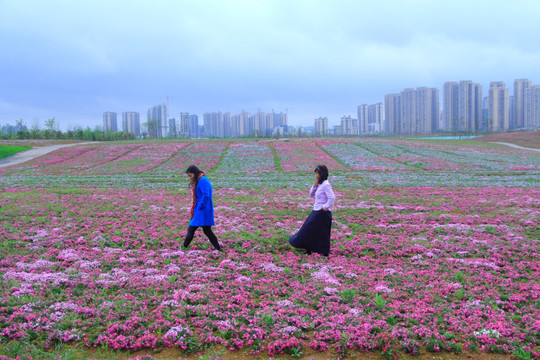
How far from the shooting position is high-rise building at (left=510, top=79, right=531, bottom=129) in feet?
534

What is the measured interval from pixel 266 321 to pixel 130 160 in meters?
47.0

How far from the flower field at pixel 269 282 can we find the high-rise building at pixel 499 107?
160375mm

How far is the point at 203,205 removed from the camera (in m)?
10.1

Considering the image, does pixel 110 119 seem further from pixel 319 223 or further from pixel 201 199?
pixel 319 223

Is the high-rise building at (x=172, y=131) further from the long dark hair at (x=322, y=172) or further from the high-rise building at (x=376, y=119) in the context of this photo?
the long dark hair at (x=322, y=172)

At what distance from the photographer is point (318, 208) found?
10031mm

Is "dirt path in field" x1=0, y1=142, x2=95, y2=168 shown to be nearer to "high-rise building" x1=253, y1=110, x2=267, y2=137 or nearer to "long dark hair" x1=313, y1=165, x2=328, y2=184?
"long dark hair" x1=313, y1=165, x2=328, y2=184

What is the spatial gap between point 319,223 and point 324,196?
0.74m

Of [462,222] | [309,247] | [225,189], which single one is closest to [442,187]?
[462,222]

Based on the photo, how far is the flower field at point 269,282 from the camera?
5.75 meters

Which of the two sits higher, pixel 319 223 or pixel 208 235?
pixel 319 223

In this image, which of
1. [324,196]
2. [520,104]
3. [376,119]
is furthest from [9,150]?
[520,104]

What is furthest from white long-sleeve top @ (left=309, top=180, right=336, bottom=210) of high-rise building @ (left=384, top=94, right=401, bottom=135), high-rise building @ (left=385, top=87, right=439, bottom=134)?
high-rise building @ (left=384, top=94, right=401, bottom=135)

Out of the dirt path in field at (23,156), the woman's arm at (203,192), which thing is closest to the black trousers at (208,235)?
the woman's arm at (203,192)
